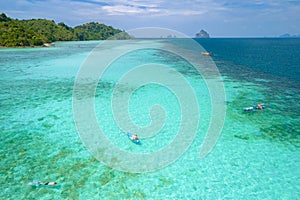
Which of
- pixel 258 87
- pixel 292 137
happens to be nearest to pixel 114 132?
pixel 292 137

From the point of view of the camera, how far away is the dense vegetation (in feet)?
204

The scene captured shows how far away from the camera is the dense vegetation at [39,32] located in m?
62.1


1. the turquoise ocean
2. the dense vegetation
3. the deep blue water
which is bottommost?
the turquoise ocean

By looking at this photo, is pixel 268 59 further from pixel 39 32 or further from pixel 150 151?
pixel 39 32

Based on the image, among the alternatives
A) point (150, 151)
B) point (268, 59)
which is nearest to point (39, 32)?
point (268, 59)

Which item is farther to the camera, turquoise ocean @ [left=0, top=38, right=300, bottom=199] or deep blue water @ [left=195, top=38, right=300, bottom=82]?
deep blue water @ [left=195, top=38, right=300, bottom=82]

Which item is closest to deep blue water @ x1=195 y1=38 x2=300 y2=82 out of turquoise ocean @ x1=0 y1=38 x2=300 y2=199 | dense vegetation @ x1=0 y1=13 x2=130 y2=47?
turquoise ocean @ x1=0 y1=38 x2=300 y2=199

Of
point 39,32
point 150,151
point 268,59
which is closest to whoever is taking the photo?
point 150,151

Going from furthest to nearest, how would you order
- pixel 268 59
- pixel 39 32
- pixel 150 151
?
pixel 39 32
pixel 268 59
pixel 150 151

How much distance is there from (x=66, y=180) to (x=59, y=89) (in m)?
14.2

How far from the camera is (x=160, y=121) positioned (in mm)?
14234

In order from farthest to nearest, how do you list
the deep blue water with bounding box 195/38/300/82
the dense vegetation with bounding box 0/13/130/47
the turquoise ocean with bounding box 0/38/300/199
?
the dense vegetation with bounding box 0/13/130/47 < the deep blue water with bounding box 195/38/300/82 < the turquoise ocean with bounding box 0/38/300/199

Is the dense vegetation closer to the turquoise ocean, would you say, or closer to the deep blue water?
the turquoise ocean

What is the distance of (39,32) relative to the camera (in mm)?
90500
